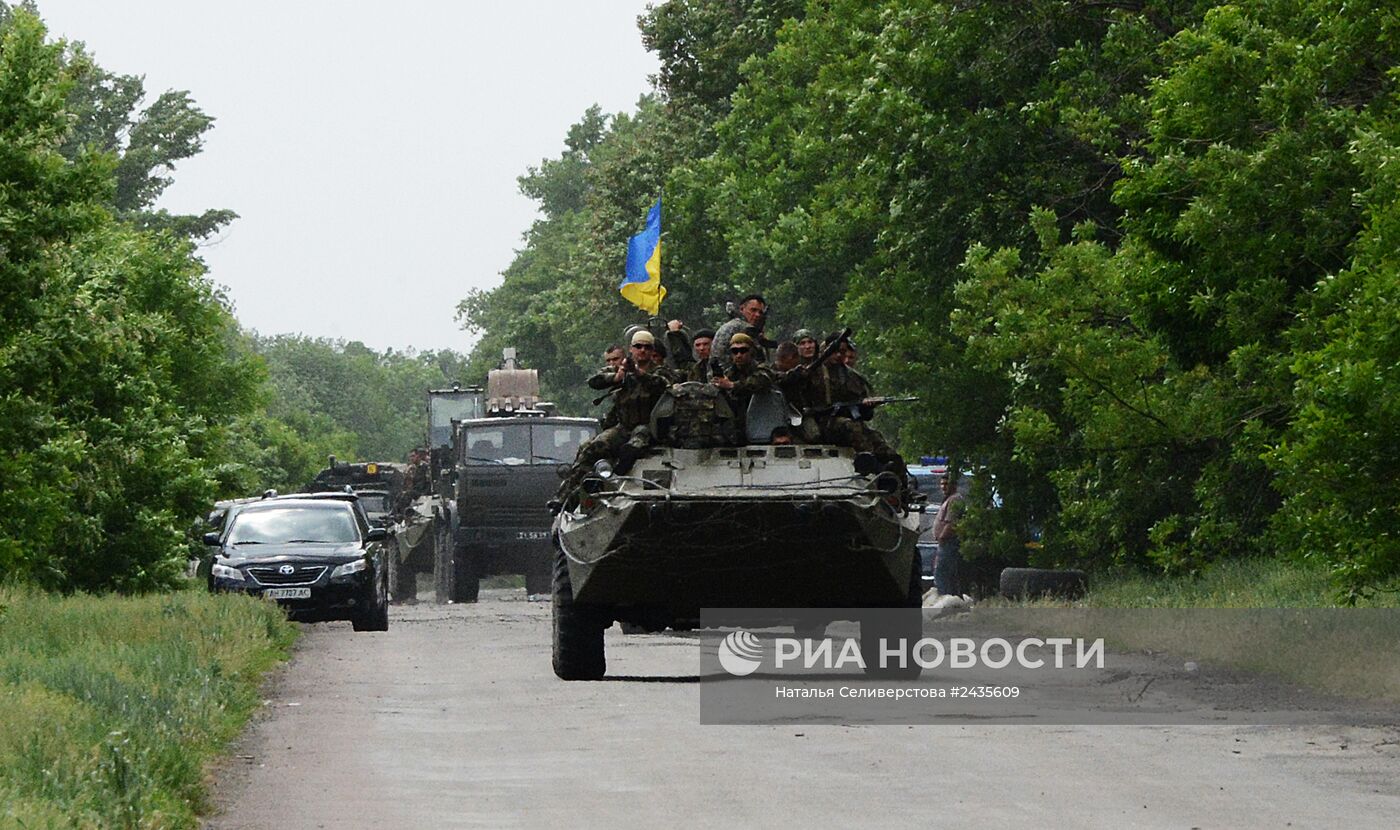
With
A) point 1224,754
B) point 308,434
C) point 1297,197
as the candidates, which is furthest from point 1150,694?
point 308,434

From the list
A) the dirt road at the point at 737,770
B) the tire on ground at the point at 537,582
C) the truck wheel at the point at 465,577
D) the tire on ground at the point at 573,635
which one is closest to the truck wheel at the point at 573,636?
the tire on ground at the point at 573,635

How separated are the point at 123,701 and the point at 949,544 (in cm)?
2194

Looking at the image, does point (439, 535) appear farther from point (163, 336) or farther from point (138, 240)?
point (138, 240)

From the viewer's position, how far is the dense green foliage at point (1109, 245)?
21.0 metres

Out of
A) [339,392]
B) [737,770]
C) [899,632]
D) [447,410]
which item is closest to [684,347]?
[899,632]

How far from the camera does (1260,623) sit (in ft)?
73.3

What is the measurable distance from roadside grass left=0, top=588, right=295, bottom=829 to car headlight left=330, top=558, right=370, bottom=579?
3417 millimetres

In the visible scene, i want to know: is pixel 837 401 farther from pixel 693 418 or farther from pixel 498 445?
pixel 498 445

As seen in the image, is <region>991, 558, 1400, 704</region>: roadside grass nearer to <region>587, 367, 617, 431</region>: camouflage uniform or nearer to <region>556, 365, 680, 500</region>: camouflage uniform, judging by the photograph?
<region>556, 365, 680, 500</region>: camouflage uniform

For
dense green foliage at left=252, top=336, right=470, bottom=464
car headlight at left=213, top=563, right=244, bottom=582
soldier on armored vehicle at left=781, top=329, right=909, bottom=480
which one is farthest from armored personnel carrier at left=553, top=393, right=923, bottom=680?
dense green foliage at left=252, top=336, right=470, bottom=464

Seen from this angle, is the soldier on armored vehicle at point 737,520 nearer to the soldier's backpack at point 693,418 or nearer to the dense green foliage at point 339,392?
the soldier's backpack at point 693,418

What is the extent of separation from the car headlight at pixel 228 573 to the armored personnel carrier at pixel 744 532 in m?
11.4

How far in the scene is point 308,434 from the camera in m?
138

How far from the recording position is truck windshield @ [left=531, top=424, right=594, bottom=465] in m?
39.7
